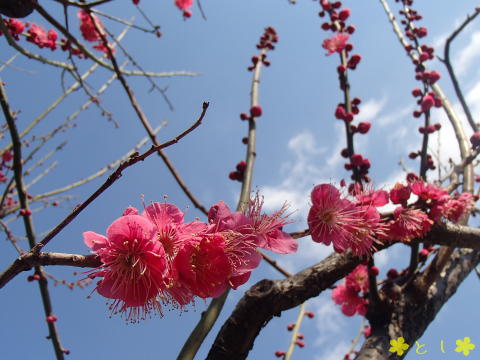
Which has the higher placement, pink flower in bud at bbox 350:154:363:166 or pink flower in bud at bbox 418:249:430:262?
pink flower in bud at bbox 350:154:363:166

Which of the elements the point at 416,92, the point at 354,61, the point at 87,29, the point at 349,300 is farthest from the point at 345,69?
the point at 87,29

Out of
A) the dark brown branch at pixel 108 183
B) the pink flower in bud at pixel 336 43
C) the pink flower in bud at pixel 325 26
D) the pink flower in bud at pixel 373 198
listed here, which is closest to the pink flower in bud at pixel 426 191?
the pink flower in bud at pixel 373 198

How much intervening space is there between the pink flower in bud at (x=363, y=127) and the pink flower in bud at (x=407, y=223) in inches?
27.6

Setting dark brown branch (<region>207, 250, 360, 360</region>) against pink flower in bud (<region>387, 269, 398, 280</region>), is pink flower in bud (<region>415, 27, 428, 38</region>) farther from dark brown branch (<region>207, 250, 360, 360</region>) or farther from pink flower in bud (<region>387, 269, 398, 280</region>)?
dark brown branch (<region>207, 250, 360, 360</region>)

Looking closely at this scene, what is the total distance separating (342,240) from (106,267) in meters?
0.92

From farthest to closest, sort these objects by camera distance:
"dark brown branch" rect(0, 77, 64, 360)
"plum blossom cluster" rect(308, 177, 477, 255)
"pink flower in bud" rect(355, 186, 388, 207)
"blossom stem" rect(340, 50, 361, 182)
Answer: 1. "blossom stem" rect(340, 50, 361, 182)
2. "dark brown branch" rect(0, 77, 64, 360)
3. "pink flower in bud" rect(355, 186, 388, 207)
4. "plum blossom cluster" rect(308, 177, 477, 255)

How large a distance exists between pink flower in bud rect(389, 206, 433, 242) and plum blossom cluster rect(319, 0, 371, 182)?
49cm

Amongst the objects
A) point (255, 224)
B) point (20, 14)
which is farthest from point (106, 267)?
point (20, 14)

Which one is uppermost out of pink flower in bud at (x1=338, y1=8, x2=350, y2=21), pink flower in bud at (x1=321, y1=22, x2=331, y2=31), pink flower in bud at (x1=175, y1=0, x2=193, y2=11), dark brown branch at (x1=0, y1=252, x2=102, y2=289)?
pink flower in bud at (x1=175, y1=0, x2=193, y2=11)

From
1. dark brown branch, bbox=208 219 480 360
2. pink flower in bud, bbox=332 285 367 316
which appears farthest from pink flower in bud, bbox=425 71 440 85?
dark brown branch, bbox=208 219 480 360

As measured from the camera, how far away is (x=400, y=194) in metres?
1.91

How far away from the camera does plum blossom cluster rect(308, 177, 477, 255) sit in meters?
1.55

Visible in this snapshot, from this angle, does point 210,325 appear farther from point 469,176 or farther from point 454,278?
point 469,176

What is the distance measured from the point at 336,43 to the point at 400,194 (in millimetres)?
1605
